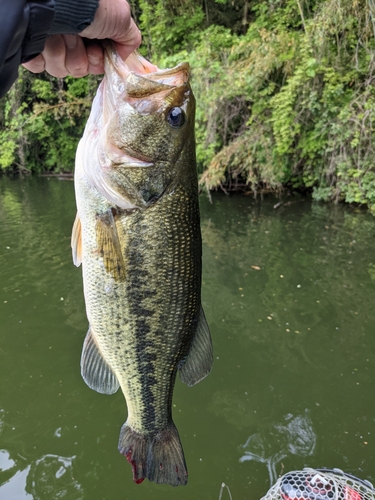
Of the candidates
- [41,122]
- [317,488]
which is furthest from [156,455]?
[41,122]

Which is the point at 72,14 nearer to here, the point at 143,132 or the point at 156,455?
the point at 143,132

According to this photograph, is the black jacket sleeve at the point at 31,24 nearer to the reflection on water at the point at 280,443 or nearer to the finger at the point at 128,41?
the finger at the point at 128,41

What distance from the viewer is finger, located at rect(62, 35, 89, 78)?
153 cm

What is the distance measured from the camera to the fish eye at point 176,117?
5.09 feet

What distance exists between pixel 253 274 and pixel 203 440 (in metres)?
3.52

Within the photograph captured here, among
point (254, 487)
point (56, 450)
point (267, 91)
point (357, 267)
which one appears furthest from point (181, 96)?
point (267, 91)

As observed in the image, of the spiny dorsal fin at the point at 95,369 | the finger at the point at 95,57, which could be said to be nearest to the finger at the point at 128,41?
the finger at the point at 95,57

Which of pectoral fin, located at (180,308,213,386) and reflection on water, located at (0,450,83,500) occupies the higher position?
pectoral fin, located at (180,308,213,386)

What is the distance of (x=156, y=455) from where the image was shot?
1748mm

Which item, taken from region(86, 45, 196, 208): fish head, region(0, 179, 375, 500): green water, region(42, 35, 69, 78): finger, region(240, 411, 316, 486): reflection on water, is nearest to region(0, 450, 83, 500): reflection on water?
region(0, 179, 375, 500): green water

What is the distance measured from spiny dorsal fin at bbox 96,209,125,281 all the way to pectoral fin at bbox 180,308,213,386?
477mm

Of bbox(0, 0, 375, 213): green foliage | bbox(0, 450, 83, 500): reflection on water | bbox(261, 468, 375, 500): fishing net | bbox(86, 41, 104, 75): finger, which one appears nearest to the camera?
bbox(86, 41, 104, 75): finger

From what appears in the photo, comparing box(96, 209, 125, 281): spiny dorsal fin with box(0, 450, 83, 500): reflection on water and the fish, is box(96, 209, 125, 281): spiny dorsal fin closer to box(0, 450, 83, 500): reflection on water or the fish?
the fish

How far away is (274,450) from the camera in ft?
11.5
